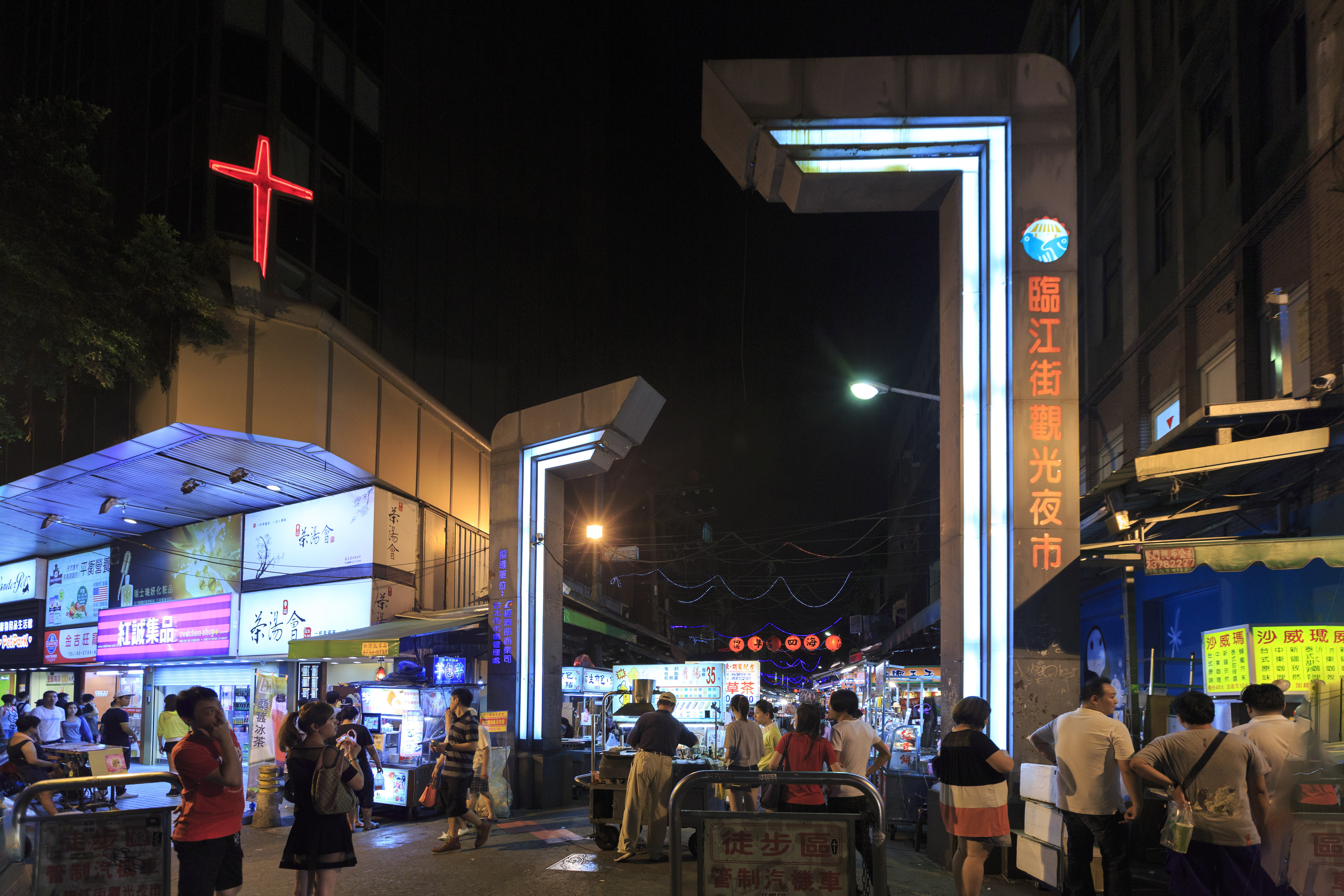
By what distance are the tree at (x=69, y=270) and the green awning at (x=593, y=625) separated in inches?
518

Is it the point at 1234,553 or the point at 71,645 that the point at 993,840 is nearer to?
the point at 1234,553

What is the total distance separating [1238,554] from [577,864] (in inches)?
294

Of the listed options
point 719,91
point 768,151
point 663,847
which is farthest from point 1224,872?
point 719,91

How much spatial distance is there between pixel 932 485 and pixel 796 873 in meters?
34.9

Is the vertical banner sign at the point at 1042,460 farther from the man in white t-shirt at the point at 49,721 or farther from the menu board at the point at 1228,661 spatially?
the man in white t-shirt at the point at 49,721

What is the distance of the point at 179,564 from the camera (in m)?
23.9

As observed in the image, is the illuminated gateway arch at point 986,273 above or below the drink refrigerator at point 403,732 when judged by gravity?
above

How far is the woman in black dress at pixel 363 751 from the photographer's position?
41.9ft

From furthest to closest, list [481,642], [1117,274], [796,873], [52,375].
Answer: [1117,274] < [481,642] < [52,375] < [796,873]

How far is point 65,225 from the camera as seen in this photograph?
45.6 feet

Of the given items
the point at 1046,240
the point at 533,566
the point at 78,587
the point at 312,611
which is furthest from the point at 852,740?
the point at 78,587

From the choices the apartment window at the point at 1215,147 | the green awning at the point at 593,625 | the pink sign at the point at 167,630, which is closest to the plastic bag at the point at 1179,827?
the apartment window at the point at 1215,147

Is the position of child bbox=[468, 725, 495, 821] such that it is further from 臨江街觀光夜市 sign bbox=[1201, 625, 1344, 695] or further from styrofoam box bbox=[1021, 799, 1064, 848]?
臨江街觀光夜市 sign bbox=[1201, 625, 1344, 695]

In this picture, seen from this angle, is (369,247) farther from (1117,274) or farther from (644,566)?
(644,566)
